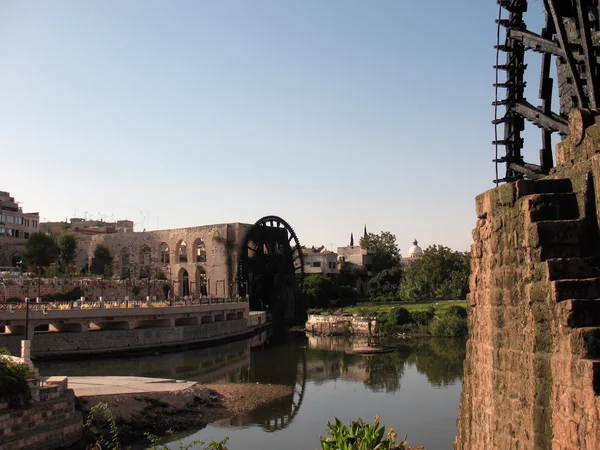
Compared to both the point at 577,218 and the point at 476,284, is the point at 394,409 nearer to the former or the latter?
the point at 476,284

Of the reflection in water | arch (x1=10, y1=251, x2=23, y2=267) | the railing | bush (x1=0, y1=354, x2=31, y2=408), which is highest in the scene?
arch (x1=10, y1=251, x2=23, y2=267)

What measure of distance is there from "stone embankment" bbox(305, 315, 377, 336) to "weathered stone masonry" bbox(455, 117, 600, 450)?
28464 millimetres

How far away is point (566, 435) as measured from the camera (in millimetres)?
3395

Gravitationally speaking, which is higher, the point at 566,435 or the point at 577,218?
the point at 577,218

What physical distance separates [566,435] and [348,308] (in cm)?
3632

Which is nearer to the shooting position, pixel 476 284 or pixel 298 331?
pixel 476 284

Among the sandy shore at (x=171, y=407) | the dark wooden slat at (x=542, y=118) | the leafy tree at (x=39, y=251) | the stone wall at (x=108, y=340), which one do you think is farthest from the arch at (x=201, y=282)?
the dark wooden slat at (x=542, y=118)

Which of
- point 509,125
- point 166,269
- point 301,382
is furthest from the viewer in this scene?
point 166,269

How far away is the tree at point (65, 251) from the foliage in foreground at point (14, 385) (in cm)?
3681

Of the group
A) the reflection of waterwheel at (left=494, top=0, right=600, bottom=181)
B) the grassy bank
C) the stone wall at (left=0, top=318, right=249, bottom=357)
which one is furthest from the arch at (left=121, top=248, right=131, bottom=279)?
the reflection of waterwheel at (left=494, top=0, right=600, bottom=181)

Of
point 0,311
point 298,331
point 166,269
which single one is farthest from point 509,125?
point 166,269

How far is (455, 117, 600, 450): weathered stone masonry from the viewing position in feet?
11.1

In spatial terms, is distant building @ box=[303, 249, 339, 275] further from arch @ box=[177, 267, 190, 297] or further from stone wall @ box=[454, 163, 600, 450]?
stone wall @ box=[454, 163, 600, 450]

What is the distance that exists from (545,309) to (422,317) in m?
29.7
